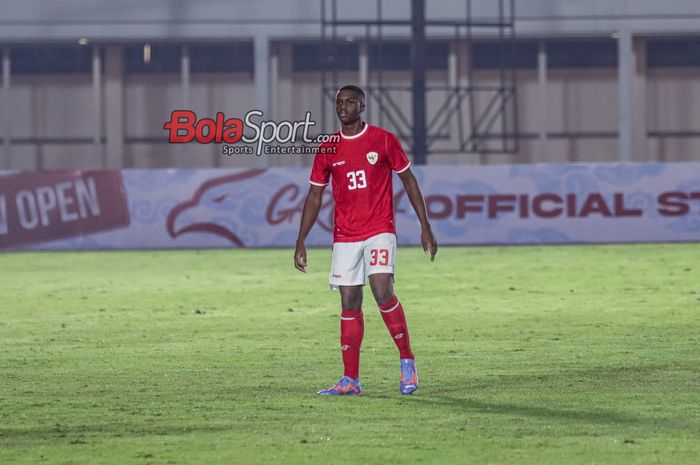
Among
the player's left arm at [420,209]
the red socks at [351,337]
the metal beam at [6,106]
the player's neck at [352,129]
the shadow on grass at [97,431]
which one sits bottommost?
the shadow on grass at [97,431]

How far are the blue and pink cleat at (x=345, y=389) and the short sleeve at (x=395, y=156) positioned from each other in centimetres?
147

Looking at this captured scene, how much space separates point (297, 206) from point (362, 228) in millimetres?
19024

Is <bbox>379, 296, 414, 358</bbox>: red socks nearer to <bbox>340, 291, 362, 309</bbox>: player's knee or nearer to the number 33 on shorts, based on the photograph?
<bbox>340, 291, 362, 309</bbox>: player's knee

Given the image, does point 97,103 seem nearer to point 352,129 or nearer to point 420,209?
point 352,129

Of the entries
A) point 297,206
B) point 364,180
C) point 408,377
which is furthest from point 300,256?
point 297,206

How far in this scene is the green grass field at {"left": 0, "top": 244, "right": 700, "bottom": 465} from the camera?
25.7 feet

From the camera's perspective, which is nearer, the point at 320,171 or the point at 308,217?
the point at 320,171

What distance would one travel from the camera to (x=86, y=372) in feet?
37.2

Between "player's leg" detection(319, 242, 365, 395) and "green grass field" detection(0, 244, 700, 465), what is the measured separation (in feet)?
0.64

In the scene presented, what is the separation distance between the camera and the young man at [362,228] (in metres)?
9.91

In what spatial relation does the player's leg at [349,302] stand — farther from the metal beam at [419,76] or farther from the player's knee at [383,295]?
the metal beam at [419,76]

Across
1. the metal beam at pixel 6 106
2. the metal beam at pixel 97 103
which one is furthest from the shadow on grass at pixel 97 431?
the metal beam at pixel 6 106

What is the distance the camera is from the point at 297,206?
28906 millimetres

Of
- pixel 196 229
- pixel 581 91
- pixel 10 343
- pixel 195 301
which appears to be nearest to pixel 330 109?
pixel 581 91
